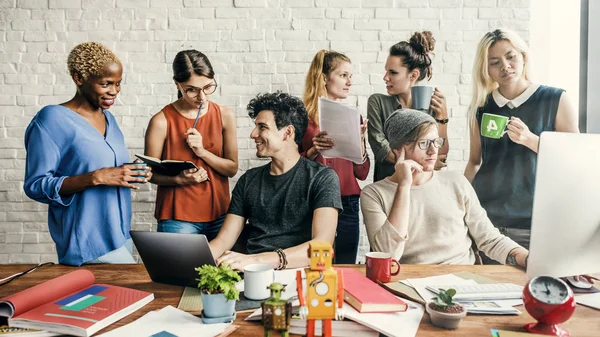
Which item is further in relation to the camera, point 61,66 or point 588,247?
point 61,66

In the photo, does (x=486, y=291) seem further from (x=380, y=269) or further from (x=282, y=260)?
(x=282, y=260)

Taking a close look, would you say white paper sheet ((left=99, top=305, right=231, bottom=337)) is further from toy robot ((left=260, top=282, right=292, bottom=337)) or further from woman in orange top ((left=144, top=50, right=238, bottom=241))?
woman in orange top ((left=144, top=50, right=238, bottom=241))

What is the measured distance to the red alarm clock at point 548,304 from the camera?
106 centimetres

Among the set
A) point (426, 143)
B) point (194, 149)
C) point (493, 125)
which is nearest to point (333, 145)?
point (426, 143)

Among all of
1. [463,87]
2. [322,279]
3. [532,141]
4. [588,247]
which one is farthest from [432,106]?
Answer: [322,279]

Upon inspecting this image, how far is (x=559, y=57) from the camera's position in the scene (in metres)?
2.52

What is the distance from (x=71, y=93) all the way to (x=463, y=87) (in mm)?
2187

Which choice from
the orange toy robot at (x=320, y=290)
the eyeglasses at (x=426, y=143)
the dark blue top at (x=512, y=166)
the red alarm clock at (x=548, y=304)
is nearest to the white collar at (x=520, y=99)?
the dark blue top at (x=512, y=166)

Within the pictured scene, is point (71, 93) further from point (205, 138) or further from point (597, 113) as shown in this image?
point (597, 113)

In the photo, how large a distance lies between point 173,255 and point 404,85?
1674 millimetres

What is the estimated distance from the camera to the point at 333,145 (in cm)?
246

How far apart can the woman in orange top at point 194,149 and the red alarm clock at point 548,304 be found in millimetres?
1677

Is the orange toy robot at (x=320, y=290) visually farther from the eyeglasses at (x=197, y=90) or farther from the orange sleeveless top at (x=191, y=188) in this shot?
the eyeglasses at (x=197, y=90)

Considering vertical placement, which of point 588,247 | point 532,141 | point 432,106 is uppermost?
point 432,106
